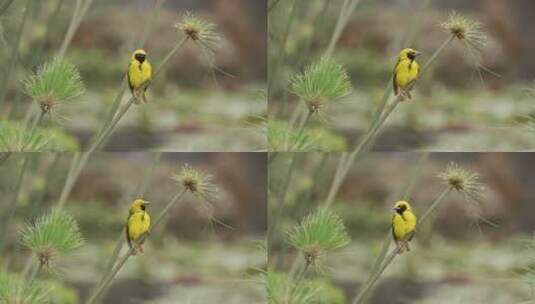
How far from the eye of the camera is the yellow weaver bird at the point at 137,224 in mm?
2686

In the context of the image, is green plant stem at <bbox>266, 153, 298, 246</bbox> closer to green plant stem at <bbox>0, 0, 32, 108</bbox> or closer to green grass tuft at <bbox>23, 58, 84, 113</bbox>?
green grass tuft at <bbox>23, 58, 84, 113</bbox>

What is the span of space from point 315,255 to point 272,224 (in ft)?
0.47

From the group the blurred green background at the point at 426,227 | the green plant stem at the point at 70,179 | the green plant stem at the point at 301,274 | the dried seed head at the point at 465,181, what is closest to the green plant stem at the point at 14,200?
the green plant stem at the point at 70,179

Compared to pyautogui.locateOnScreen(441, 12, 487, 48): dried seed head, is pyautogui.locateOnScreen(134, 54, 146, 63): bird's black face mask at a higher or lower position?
lower

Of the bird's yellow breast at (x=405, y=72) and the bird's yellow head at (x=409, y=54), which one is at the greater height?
the bird's yellow head at (x=409, y=54)

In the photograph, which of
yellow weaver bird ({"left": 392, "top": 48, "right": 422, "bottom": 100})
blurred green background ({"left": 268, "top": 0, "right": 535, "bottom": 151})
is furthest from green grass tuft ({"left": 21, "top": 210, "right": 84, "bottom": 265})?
yellow weaver bird ({"left": 392, "top": 48, "right": 422, "bottom": 100})

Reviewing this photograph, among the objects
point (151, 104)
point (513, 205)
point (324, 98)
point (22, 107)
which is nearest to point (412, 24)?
point (324, 98)

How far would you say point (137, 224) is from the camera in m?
2.68

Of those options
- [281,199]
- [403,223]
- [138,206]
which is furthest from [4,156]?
[403,223]

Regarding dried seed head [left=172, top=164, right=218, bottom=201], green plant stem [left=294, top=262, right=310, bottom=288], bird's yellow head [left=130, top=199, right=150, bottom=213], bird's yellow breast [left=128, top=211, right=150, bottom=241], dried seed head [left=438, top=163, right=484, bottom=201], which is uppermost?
dried seed head [left=438, top=163, right=484, bottom=201]

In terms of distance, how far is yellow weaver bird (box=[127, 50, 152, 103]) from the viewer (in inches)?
106

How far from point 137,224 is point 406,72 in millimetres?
833

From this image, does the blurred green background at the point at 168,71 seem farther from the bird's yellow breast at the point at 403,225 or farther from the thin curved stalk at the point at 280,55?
the bird's yellow breast at the point at 403,225

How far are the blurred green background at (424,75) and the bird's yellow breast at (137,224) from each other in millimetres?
440
